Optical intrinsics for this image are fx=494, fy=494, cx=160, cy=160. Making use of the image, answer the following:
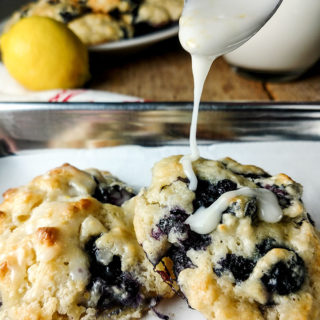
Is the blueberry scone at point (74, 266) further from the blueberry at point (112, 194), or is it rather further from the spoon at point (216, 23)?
the spoon at point (216, 23)

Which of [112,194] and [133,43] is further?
[133,43]

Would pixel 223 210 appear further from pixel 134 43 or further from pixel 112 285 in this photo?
pixel 134 43

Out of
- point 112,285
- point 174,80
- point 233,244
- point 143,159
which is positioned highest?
point 233,244

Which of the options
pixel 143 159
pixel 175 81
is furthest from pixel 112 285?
pixel 175 81

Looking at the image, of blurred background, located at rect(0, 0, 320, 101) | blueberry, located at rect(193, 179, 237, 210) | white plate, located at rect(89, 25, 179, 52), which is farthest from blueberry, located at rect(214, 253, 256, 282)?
white plate, located at rect(89, 25, 179, 52)

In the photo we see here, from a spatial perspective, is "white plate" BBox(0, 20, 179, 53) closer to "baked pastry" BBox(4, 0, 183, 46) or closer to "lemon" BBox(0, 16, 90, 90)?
"baked pastry" BBox(4, 0, 183, 46)

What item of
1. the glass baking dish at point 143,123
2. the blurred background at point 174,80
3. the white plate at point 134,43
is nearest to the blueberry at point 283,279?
the glass baking dish at point 143,123

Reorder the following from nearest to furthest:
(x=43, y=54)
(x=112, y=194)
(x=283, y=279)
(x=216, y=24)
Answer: (x=283, y=279)
(x=216, y=24)
(x=112, y=194)
(x=43, y=54)
